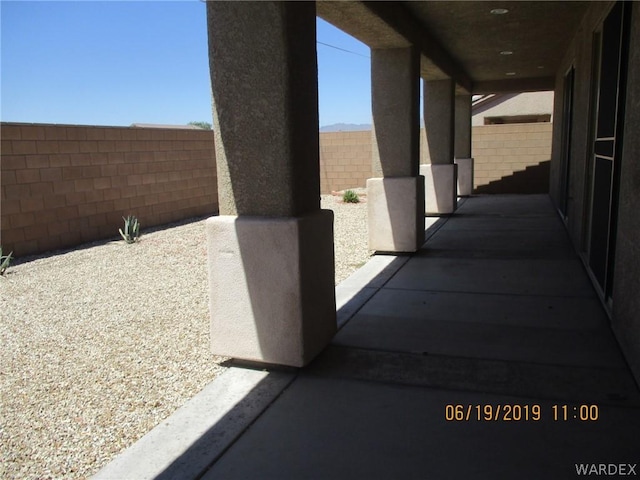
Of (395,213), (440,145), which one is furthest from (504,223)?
(395,213)

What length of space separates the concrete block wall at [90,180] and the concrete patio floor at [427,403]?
6.83 meters

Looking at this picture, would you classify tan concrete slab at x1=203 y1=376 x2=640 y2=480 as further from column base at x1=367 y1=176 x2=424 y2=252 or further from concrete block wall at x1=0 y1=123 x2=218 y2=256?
concrete block wall at x1=0 y1=123 x2=218 y2=256

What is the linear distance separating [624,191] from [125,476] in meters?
4.03

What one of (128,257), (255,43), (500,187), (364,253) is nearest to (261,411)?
(255,43)

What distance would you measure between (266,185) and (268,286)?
76 centimetres

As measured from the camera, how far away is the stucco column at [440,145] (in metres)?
12.4

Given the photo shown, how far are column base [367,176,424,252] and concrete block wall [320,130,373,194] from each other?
1113cm

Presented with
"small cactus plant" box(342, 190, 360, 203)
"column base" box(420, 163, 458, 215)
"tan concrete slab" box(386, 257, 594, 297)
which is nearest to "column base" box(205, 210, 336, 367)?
"tan concrete slab" box(386, 257, 594, 297)

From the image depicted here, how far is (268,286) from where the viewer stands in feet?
13.5

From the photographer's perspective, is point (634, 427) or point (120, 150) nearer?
point (634, 427)

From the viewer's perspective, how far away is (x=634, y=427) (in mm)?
3203

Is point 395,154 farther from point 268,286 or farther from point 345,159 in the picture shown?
point 345,159

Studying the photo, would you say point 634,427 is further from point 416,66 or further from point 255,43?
point 416,66

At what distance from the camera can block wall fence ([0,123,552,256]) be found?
9.62 m
